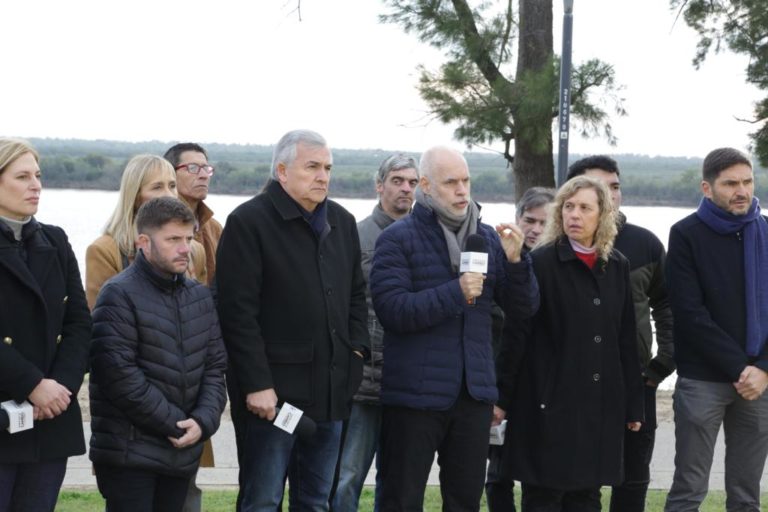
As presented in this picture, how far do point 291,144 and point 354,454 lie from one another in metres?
1.67

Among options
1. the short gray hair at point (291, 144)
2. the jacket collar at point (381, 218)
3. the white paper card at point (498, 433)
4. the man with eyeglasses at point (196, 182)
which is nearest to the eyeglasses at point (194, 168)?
the man with eyeglasses at point (196, 182)

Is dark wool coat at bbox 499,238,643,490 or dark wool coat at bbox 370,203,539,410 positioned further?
dark wool coat at bbox 499,238,643,490

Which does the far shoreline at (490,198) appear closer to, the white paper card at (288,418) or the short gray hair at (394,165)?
the short gray hair at (394,165)

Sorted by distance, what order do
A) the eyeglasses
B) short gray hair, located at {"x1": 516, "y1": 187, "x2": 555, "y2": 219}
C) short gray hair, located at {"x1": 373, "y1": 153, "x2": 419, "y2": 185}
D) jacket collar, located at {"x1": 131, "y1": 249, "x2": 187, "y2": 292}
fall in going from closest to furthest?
jacket collar, located at {"x1": 131, "y1": 249, "x2": 187, "y2": 292}
the eyeglasses
short gray hair, located at {"x1": 373, "y1": 153, "x2": 419, "y2": 185}
short gray hair, located at {"x1": 516, "y1": 187, "x2": 555, "y2": 219}

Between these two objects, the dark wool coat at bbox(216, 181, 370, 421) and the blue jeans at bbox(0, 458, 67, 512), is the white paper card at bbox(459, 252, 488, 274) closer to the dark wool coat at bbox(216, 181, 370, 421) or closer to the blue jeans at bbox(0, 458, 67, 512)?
the dark wool coat at bbox(216, 181, 370, 421)

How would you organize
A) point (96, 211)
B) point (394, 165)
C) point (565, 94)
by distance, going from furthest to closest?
point (96, 211) → point (565, 94) → point (394, 165)

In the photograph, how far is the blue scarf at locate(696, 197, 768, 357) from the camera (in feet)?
18.4

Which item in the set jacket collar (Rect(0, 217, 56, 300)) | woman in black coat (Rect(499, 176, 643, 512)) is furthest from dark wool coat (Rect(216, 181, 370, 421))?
woman in black coat (Rect(499, 176, 643, 512))

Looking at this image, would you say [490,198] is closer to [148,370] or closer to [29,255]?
[148,370]

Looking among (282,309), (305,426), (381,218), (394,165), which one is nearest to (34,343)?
(282,309)

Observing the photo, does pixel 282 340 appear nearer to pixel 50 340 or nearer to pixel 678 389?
pixel 50 340

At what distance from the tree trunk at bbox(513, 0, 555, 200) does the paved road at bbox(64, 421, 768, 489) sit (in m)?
3.43

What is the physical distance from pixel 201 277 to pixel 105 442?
46.8 inches

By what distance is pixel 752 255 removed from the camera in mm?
5672
